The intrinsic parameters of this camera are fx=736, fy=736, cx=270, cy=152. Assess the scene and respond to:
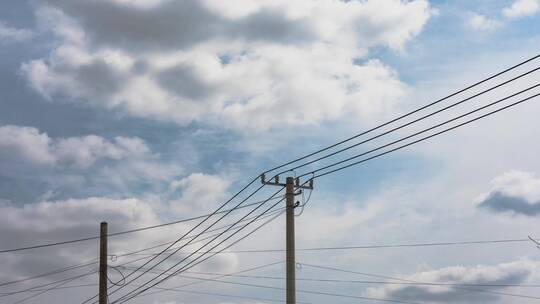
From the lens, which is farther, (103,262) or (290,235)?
(103,262)

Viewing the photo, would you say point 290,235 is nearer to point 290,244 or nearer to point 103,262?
point 290,244

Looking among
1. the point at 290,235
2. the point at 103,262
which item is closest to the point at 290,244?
the point at 290,235

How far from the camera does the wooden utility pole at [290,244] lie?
29.0m

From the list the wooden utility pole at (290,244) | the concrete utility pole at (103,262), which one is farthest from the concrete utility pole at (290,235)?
the concrete utility pole at (103,262)

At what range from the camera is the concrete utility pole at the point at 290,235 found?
95.5ft

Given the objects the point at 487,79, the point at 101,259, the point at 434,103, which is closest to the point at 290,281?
the point at 434,103

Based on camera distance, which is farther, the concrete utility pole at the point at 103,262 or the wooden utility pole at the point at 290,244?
the concrete utility pole at the point at 103,262

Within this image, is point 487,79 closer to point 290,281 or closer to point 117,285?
point 290,281

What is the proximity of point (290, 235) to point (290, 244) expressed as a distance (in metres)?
0.39

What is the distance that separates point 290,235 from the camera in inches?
1179

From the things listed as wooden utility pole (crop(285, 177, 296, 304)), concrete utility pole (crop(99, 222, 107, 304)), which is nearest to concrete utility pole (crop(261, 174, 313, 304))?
wooden utility pole (crop(285, 177, 296, 304))

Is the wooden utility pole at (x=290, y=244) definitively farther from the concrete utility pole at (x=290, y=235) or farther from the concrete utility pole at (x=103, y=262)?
the concrete utility pole at (x=103, y=262)

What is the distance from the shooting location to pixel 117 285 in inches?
1662

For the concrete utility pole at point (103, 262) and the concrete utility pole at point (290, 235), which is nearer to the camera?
the concrete utility pole at point (290, 235)
